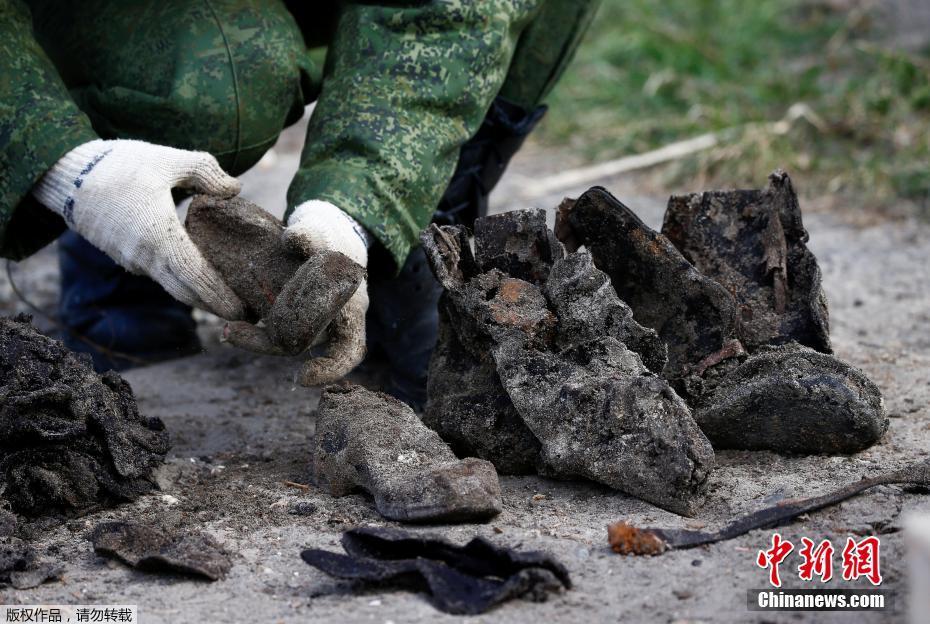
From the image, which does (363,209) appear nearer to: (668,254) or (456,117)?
(456,117)

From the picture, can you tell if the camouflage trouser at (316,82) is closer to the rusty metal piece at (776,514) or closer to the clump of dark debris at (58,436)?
the clump of dark debris at (58,436)

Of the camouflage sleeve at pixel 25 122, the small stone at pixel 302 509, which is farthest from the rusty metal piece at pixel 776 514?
the camouflage sleeve at pixel 25 122

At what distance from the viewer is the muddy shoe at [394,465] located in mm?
1782

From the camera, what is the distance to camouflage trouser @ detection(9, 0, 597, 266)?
2266mm

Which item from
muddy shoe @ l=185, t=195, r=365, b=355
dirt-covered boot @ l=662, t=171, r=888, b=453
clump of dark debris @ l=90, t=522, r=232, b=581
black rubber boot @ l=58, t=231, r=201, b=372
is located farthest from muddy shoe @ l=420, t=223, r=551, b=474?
black rubber boot @ l=58, t=231, r=201, b=372

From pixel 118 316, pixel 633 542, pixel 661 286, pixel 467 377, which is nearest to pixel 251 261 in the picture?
pixel 467 377

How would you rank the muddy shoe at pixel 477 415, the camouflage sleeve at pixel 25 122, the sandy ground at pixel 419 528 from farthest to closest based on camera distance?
the camouflage sleeve at pixel 25 122
the muddy shoe at pixel 477 415
the sandy ground at pixel 419 528

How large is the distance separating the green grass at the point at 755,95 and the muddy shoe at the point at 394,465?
8.71 ft

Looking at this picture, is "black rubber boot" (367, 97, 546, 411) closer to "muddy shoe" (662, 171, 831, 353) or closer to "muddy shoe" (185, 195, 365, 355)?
"muddy shoe" (185, 195, 365, 355)

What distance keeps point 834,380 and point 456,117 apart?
1039mm

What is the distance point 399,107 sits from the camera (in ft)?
7.58

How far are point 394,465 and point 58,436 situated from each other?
61 centimetres

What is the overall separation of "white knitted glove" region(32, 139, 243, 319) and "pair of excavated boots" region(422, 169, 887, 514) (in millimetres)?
455

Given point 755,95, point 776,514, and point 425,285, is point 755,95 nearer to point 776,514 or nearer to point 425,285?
point 425,285
